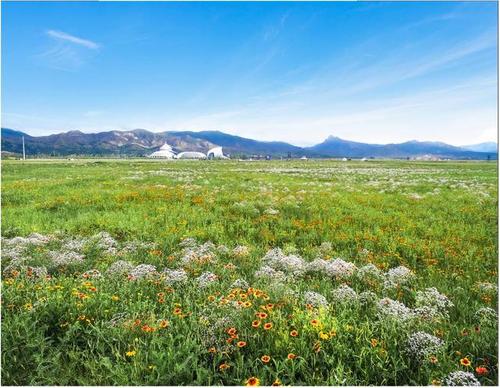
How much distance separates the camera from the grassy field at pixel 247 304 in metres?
4.54

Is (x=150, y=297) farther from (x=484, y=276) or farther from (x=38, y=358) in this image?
(x=484, y=276)

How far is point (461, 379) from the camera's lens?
4.22 meters

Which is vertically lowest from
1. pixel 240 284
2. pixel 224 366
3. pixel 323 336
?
pixel 224 366

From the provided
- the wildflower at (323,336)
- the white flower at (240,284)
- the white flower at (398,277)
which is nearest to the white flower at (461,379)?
the wildflower at (323,336)

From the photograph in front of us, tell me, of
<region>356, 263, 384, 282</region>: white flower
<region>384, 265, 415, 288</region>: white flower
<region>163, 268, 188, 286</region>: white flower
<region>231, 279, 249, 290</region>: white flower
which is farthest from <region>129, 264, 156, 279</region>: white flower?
<region>384, 265, 415, 288</region>: white flower

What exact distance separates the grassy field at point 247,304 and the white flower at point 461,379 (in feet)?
0.05

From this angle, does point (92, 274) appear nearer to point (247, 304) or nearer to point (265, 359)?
point (247, 304)

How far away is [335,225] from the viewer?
44.0ft

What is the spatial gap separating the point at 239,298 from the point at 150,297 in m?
1.86

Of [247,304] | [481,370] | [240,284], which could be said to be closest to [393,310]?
[481,370]

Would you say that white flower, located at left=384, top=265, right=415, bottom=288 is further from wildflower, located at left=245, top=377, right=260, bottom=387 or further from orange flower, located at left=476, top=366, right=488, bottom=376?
wildflower, located at left=245, top=377, right=260, bottom=387

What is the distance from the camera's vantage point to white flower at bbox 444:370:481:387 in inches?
165

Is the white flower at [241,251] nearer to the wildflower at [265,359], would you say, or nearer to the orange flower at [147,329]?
the orange flower at [147,329]

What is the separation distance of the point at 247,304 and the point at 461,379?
3.26 m
